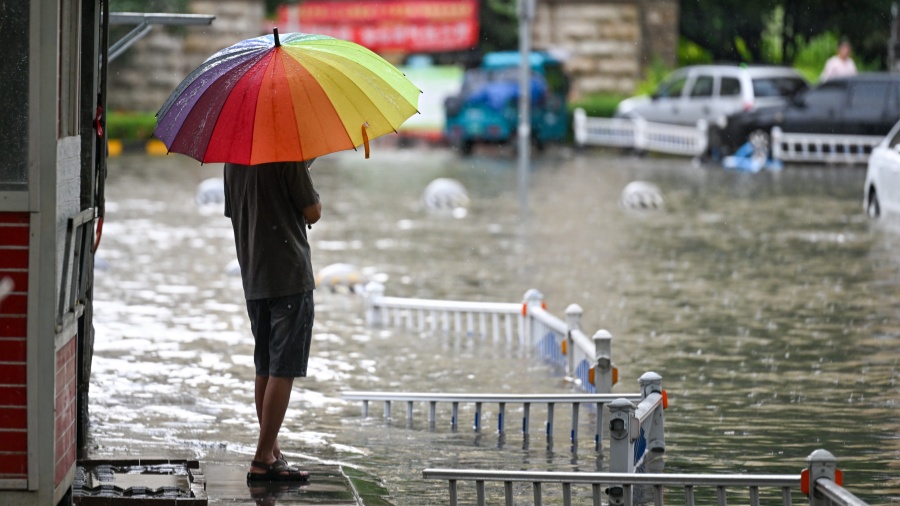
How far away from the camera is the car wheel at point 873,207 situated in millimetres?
18906

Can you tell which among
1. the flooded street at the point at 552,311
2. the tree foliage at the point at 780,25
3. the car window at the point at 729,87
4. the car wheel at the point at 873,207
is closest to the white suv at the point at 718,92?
the car window at the point at 729,87

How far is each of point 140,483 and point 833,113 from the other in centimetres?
2391

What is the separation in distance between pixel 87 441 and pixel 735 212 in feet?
46.6

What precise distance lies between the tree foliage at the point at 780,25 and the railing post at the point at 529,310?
30443mm

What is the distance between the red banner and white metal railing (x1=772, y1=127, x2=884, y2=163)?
17.4 m

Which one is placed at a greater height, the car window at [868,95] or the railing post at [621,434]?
the car window at [868,95]

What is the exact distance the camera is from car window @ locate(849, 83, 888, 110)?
1104 inches

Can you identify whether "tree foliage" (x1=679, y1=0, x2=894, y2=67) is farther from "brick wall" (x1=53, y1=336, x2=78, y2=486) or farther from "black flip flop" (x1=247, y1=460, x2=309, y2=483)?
"brick wall" (x1=53, y1=336, x2=78, y2=486)

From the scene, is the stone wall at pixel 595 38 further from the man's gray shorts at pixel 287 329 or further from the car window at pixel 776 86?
the man's gray shorts at pixel 287 329

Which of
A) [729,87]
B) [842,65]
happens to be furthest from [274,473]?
[842,65]

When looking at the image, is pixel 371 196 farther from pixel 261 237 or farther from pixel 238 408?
pixel 261 237

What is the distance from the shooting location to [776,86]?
31.0 metres

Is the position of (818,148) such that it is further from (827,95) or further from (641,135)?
(641,135)

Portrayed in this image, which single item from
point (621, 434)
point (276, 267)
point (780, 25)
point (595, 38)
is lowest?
point (621, 434)
